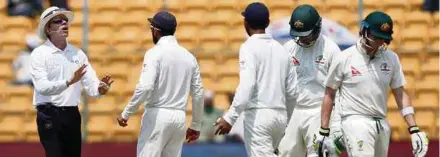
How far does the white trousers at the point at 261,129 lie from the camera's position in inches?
439

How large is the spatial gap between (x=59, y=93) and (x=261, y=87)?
1.86 metres

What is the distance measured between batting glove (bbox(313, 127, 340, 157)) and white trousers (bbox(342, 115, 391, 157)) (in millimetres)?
158

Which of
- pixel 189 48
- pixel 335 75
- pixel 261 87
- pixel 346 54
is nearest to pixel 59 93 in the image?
pixel 261 87

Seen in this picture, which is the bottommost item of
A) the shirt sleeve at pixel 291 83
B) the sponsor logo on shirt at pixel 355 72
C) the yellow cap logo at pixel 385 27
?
the shirt sleeve at pixel 291 83

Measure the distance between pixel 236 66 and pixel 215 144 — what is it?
7.64ft

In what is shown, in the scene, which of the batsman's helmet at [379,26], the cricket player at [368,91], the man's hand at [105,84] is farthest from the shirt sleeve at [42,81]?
the batsman's helmet at [379,26]

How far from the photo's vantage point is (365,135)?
10.9 m

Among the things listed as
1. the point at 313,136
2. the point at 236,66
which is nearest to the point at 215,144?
the point at 236,66

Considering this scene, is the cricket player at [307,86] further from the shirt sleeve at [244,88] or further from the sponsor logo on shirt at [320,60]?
the shirt sleeve at [244,88]

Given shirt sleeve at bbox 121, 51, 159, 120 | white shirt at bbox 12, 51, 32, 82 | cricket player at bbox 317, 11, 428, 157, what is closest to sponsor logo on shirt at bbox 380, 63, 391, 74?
cricket player at bbox 317, 11, 428, 157

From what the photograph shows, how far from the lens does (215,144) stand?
55.0ft

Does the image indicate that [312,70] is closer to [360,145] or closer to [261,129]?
[261,129]

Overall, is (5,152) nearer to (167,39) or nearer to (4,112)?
(4,112)

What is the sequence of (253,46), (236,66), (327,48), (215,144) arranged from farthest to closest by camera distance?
(236,66) → (215,144) → (327,48) → (253,46)
